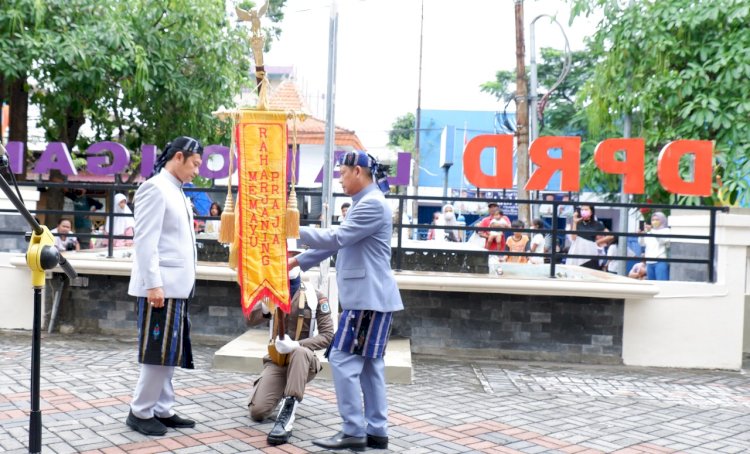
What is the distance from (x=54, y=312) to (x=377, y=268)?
17.3 feet

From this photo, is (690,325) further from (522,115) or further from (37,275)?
(522,115)

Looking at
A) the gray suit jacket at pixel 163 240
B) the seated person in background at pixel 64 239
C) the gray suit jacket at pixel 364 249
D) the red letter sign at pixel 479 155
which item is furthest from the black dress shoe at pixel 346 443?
the seated person in background at pixel 64 239

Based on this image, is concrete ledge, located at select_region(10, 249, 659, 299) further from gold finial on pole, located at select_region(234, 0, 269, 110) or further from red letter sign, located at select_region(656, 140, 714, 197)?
gold finial on pole, located at select_region(234, 0, 269, 110)

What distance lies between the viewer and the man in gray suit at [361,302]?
15.1ft

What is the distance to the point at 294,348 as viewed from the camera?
16.5ft

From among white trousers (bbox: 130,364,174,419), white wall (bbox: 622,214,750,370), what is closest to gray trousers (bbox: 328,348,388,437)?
white trousers (bbox: 130,364,174,419)

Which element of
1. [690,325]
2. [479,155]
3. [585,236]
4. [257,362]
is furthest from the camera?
[585,236]

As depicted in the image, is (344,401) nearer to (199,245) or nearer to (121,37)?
(199,245)

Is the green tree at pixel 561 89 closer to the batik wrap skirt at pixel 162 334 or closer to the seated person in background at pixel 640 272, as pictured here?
the seated person in background at pixel 640 272

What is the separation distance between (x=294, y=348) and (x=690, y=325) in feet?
16.2

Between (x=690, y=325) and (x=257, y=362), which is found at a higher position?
(x=690, y=325)

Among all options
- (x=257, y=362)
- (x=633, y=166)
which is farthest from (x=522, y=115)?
(x=257, y=362)

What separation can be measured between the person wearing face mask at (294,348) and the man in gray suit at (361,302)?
41 centimetres

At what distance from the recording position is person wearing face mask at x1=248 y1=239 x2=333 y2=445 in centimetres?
497
